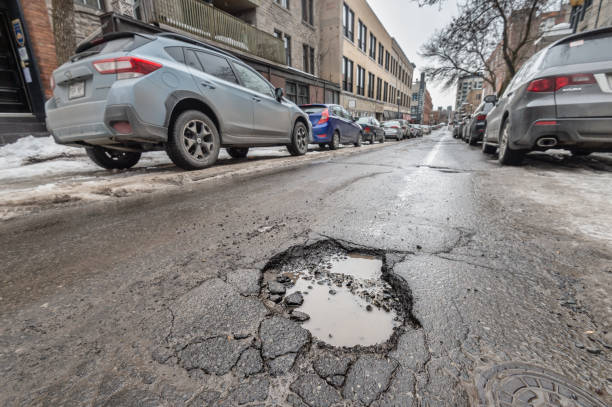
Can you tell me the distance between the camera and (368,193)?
9.78 feet

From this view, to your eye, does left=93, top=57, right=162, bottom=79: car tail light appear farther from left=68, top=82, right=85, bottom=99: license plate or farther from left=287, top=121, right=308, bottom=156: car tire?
left=287, top=121, right=308, bottom=156: car tire

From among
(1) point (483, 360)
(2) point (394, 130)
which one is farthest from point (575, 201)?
(2) point (394, 130)

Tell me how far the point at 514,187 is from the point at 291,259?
3018 millimetres

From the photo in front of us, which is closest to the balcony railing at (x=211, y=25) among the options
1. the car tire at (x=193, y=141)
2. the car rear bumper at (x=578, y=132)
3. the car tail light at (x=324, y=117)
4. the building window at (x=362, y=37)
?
the car tail light at (x=324, y=117)

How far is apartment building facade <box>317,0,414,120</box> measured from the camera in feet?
66.8

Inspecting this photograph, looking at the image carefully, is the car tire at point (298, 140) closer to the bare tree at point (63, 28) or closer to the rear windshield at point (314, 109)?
the rear windshield at point (314, 109)

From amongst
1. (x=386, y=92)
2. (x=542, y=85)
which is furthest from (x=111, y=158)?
(x=386, y=92)

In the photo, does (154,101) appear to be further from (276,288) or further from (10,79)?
(10,79)

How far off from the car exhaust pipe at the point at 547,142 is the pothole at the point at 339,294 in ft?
12.3

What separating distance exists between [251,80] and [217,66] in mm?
749

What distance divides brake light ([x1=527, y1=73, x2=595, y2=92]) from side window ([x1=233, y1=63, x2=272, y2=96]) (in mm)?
4183

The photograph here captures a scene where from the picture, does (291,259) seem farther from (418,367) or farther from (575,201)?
(575,201)

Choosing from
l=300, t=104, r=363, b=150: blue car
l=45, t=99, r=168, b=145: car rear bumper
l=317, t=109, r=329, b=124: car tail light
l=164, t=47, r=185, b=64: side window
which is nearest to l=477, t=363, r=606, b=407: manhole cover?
l=45, t=99, r=168, b=145: car rear bumper

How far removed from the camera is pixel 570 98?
3.54 m
